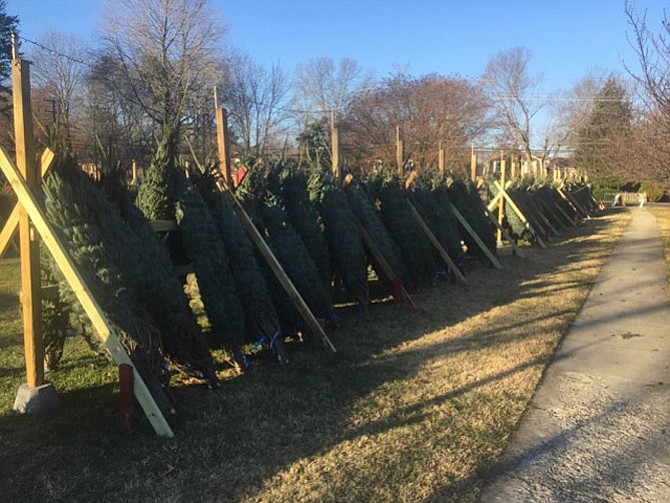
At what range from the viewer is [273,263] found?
5.24 metres

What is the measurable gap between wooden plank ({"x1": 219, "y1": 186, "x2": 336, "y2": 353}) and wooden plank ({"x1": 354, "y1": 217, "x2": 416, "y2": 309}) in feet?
7.10

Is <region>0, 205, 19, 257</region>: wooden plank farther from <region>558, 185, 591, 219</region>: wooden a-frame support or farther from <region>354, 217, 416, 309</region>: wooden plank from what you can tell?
<region>558, 185, 591, 219</region>: wooden a-frame support

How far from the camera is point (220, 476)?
Result: 3.01 m

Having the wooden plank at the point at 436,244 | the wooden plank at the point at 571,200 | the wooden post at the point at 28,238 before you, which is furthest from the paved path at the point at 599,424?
the wooden plank at the point at 571,200

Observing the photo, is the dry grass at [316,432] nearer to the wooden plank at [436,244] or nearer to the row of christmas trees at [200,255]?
the row of christmas trees at [200,255]

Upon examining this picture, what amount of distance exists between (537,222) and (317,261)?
11.5 metres

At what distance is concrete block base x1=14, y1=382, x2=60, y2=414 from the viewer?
12.5ft

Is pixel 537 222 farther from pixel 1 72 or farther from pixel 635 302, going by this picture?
pixel 1 72

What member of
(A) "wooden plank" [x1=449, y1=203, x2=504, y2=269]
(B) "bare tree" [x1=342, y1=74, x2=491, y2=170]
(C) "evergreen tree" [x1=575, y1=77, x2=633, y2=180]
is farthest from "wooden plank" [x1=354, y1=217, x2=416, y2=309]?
(C) "evergreen tree" [x1=575, y1=77, x2=633, y2=180]

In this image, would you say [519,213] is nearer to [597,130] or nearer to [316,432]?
[316,432]

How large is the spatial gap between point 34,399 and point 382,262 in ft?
15.3

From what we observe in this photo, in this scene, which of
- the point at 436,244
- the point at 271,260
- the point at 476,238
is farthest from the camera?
the point at 476,238

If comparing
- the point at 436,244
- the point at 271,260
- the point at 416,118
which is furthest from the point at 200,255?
the point at 416,118

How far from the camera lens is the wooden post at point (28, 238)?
373 centimetres
